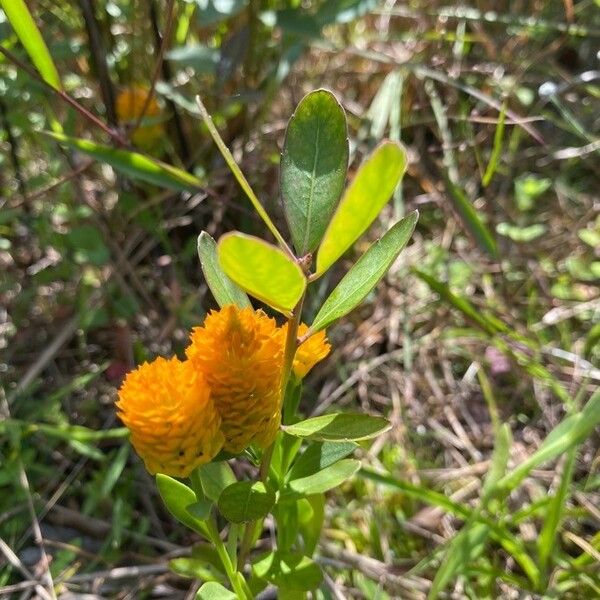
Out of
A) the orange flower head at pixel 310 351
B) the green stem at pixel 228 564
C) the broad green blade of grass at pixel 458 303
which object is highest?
the broad green blade of grass at pixel 458 303

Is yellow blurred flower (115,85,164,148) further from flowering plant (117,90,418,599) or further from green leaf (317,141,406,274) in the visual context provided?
green leaf (317,141,406,274)

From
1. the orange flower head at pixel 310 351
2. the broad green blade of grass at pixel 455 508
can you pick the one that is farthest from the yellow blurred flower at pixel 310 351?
the broad green blade of grass at pixel 455 508

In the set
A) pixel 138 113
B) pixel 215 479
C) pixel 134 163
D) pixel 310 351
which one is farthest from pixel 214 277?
pixel 138 113

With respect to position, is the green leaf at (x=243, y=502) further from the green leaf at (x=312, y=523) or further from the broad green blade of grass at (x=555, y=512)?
the broad green blade of grass at (x=555, y=512)

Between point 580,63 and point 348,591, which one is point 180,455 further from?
point 580,63

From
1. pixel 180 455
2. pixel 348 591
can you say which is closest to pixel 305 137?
pixel 180 455
